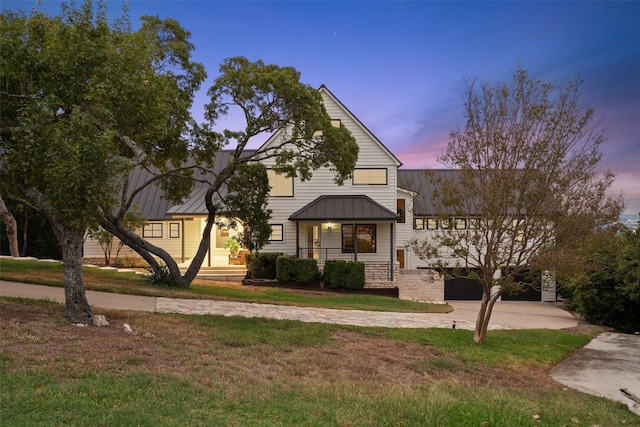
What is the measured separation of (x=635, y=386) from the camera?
7992mm

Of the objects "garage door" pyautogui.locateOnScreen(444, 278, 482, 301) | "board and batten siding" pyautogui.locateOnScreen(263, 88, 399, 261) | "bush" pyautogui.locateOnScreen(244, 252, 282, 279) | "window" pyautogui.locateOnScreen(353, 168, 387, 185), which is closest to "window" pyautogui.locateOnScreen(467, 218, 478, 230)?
"bush" pyautogui.locateOnScreen(244, 252, 282, 279)

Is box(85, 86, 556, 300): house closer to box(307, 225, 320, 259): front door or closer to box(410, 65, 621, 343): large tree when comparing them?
box(307, 225, 320, 259): front door

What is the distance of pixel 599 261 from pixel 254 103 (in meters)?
13.1

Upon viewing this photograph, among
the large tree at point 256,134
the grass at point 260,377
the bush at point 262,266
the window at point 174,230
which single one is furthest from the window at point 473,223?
the window at point 174,230

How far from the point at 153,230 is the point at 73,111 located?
19.3 m

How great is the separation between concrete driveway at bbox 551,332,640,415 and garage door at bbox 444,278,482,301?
15.5m

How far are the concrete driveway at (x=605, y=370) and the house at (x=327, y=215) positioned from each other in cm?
1259

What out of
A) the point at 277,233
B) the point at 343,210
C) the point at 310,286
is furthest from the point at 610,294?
the point at 277,233

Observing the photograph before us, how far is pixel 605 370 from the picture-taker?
30.0 feet

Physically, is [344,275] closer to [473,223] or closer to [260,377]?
[473,223]

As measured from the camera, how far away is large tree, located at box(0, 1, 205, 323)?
7152mm

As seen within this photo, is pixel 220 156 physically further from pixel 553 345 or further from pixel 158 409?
pixel 158 409

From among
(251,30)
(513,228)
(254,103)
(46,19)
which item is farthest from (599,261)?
(46,19)

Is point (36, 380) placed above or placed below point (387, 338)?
above
